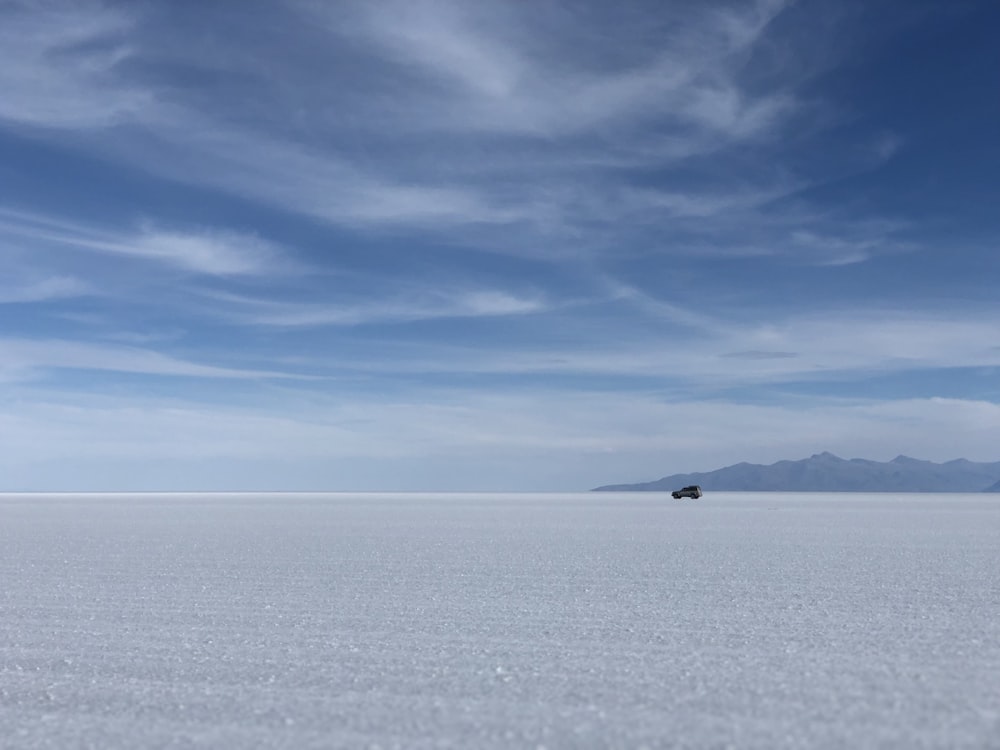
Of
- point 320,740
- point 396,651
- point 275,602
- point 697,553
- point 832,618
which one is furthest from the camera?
point 697,553

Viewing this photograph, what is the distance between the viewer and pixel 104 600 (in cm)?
1383

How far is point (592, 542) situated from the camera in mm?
26484

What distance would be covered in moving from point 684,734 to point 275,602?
8.69 m

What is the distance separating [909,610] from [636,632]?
4.46m

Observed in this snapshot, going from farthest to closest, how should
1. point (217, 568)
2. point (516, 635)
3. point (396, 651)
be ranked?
point (217, 568) → point (516, 635) → point (396, 651)

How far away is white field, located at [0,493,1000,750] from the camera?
682 centimetres

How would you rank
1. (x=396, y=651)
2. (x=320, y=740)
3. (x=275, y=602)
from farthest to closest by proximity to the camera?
(x=275, y=602)
(x=396, y=651)
(x=320, y=740)

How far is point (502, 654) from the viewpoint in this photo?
31.1ft

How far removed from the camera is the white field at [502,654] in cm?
682

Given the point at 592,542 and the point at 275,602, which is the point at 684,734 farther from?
the point at 592,542

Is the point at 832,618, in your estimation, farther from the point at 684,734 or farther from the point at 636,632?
the point at 684,734

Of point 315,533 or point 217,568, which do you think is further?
point 315,533

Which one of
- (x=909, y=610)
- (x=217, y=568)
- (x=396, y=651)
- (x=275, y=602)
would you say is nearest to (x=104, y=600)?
(x=275, y=602)

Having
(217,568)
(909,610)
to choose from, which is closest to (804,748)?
(909,610)
